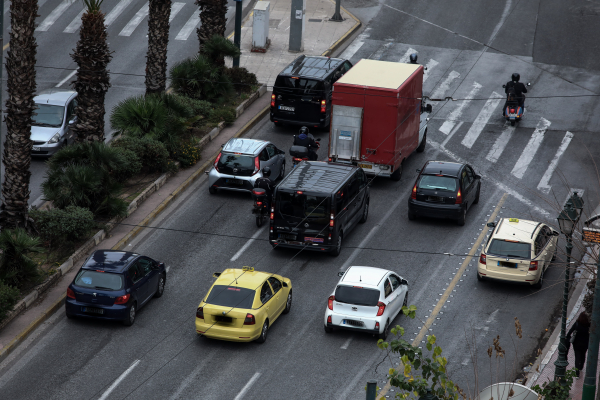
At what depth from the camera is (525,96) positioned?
3728cm

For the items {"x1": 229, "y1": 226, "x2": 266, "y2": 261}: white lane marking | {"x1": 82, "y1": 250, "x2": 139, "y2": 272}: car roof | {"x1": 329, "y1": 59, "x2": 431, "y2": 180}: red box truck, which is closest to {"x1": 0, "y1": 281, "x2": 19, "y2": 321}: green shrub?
{"x1": 82, "y1": 250, "x2": 139, "y2": 272}: car roof

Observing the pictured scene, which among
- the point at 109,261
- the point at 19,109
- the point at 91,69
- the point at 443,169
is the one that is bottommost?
the point at 109,261

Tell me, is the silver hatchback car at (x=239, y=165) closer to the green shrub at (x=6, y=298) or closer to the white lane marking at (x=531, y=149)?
the green shrub at (x=6, y=298)

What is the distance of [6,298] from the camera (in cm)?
2112

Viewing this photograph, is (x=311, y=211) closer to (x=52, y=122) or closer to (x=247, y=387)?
(x=247, y=387)

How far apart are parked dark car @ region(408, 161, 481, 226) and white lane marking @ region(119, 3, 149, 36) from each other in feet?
67.0

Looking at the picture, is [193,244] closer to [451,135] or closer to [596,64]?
[451,135]

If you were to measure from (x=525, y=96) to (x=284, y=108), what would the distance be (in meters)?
10.8

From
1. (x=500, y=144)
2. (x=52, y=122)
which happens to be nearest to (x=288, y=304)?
(x=52, y=122)

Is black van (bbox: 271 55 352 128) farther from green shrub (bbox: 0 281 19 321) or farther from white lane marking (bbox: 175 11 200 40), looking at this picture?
green shrub (bbox: 0 281 19 321)

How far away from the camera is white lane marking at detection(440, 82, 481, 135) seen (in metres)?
35.1

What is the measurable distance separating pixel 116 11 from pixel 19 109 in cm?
2283

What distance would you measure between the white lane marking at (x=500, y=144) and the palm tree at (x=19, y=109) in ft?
54.7

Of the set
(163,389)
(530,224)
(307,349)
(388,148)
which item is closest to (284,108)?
(388,148)
